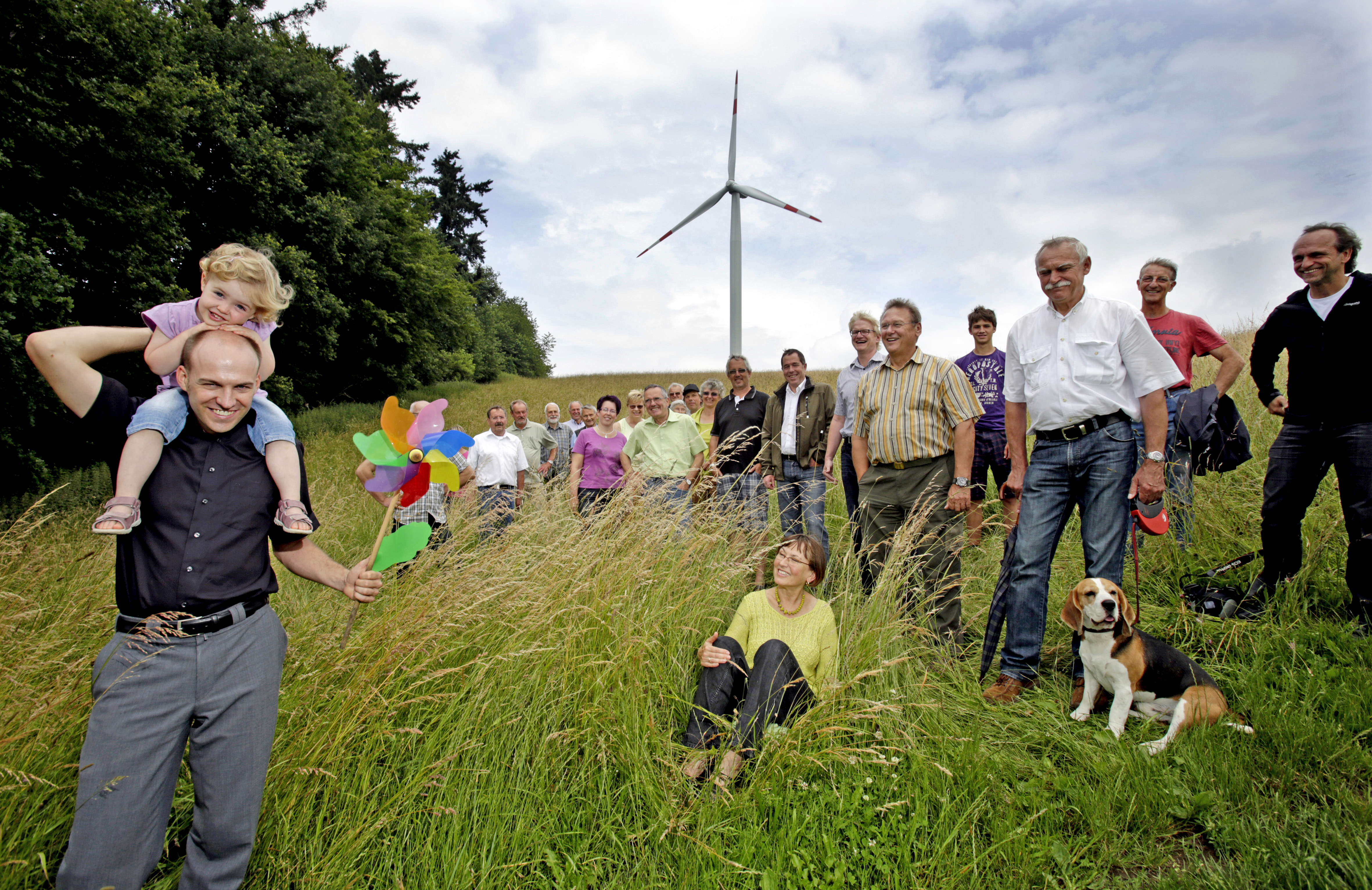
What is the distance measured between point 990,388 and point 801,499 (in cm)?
192

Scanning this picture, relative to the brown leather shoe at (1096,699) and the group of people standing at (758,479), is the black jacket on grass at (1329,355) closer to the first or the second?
the group of people standing at (758,479)

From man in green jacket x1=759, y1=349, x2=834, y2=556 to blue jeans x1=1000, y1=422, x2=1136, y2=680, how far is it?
1.89 m

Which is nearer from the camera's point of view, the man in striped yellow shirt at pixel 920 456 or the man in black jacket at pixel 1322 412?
the man in black jacket at pixel 1322 412

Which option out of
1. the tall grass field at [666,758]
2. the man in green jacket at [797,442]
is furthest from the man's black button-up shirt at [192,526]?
the man in green jacket at [797,442]

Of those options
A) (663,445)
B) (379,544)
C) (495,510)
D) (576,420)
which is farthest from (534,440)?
(379,544)

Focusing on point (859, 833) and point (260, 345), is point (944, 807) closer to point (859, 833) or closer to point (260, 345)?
point (859, 833)

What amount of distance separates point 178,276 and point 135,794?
16313 mm

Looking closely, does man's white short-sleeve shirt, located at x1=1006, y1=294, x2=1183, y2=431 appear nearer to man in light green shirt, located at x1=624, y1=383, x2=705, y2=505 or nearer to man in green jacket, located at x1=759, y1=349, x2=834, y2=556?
man in green jacket, located at x1=759, y1=349, x2=834, y2=556

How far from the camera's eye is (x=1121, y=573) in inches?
115

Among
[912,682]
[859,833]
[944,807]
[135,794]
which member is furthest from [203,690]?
[912,682]

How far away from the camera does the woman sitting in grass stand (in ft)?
8.57

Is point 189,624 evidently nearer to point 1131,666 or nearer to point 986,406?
point 1131,666

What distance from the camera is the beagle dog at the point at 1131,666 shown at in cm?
267

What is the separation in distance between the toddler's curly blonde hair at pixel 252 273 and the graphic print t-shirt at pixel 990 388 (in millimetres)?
4918
